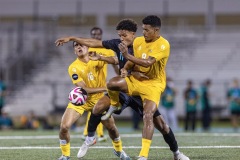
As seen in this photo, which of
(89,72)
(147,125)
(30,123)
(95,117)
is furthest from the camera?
(30,123)

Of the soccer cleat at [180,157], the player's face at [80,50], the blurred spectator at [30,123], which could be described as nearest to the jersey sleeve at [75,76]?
the player's face at [80,50]

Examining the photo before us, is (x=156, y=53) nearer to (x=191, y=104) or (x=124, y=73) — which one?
(x=124, y=73)

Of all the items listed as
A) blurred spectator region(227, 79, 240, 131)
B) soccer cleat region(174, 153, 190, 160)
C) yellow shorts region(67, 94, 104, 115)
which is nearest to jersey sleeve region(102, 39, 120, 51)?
yellow shorts region(67, 94, 104, 115)

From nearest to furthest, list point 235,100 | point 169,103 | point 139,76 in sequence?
point 139,76
point 235,100
point 169,103

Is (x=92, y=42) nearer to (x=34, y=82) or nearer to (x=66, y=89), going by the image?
(x=66, y=89)

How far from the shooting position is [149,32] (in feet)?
32.5

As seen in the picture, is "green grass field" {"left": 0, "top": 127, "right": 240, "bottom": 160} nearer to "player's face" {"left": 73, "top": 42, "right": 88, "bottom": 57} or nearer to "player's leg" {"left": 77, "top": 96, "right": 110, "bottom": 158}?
"player's leg" {"left": 77, "top": 96, "right": 110, "bottom": 158}

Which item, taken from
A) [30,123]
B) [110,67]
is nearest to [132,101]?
[30,123]

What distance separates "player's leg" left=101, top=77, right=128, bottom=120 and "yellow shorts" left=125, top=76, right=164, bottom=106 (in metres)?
0.08

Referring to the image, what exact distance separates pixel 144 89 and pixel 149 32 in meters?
0.81

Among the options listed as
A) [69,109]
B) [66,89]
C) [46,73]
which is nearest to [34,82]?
[46,73]

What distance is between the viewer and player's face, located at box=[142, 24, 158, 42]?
32.4 feet

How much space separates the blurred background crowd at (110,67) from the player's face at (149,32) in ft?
39.5

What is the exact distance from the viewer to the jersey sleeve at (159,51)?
32.0 ft
